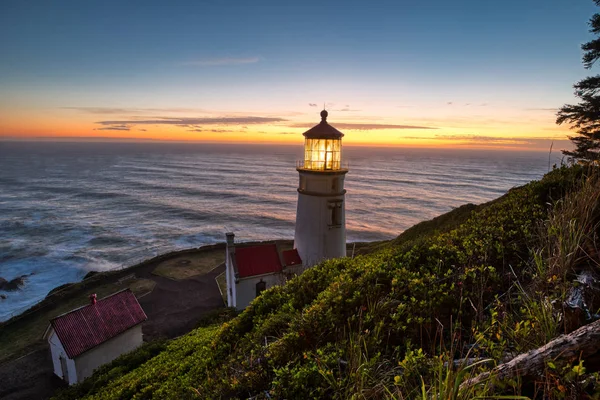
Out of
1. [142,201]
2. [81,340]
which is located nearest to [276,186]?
[142,201]

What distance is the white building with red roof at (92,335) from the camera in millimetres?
12680

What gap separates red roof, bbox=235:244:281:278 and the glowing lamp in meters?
5.16

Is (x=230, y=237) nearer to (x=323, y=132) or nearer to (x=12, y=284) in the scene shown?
(x=323, y=132)

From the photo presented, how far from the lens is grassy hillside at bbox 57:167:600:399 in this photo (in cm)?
218

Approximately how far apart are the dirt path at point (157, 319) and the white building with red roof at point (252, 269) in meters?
3.39

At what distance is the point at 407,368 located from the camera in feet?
7.57

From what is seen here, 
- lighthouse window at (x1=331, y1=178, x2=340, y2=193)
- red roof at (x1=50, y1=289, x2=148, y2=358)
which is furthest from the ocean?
lighthouse window at (x1=331, y1=178, x2=340, y2=193)

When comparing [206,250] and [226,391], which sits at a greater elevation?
[226,391]

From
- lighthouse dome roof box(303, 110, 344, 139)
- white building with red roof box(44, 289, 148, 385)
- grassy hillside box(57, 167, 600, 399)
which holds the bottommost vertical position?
white building with red roof box(44, 289, 148, 385)

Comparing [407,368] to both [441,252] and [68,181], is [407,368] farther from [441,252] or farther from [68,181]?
[68,181]

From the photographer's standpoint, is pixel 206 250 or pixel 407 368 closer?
pixel 407 368

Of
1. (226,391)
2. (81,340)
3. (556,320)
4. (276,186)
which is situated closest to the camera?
(556,320)

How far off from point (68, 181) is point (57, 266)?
6149 centimetres

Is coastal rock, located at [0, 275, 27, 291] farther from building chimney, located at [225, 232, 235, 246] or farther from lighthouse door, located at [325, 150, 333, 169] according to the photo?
lighthouse door, located at [325, 150, 333, 169]
